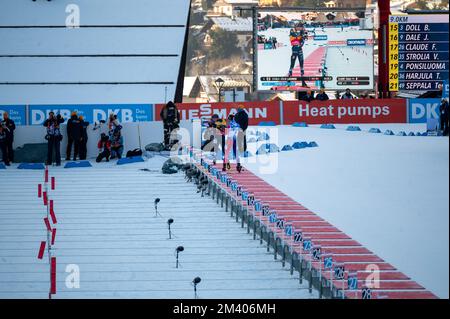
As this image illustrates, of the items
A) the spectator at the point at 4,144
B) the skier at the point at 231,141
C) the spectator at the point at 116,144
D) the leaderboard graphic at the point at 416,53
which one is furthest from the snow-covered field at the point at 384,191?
the leaderboard graphic at the point at 416,53

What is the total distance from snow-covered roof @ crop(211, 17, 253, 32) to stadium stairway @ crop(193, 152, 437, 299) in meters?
74.7

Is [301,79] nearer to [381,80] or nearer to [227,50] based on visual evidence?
[381,80]

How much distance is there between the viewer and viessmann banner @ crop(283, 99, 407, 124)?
119ft

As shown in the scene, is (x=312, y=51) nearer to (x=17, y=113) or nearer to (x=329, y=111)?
(x=329, y=111)

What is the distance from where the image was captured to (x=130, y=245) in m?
18.0

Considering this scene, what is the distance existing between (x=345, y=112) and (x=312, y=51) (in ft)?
17.5

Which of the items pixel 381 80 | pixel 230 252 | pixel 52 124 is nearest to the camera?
pixel 230 252

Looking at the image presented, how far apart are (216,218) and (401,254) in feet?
24.9

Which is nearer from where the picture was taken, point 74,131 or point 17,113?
point 74,131

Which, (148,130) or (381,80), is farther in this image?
(381,80)

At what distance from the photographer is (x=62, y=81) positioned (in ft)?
131

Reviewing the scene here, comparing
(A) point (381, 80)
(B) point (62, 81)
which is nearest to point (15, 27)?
(B) point (62, 81)

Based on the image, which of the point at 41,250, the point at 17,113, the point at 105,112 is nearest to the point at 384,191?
the point at 41,250

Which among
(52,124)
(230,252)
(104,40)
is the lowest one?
(230,252)
